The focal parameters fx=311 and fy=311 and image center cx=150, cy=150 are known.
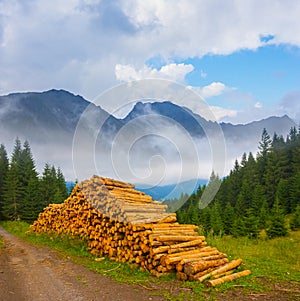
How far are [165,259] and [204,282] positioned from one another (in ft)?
4.72

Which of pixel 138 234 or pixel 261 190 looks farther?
pixel 261 190

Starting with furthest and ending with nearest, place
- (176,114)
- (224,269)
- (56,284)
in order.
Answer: (176,114) < (224,269) < (56,284)

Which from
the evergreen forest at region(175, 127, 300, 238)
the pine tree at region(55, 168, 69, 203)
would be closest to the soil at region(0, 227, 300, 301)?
the evergreen forest at region(175, 127, 300, 238)

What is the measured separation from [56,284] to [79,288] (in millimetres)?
817

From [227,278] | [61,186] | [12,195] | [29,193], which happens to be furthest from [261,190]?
[227,278]

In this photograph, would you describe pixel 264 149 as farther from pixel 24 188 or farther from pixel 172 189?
pixel 172 189

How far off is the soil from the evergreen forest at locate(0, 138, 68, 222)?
1456 inches

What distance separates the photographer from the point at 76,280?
872 centimetres

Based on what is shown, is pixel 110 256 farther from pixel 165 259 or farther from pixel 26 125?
pixel 26 125

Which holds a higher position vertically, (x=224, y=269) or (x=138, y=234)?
(x=138, y=234)

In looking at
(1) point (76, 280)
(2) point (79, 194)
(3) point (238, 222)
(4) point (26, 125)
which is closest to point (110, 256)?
(1) point (76, 280)

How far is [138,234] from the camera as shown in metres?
10.2

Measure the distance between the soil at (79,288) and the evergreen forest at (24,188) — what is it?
121 ft

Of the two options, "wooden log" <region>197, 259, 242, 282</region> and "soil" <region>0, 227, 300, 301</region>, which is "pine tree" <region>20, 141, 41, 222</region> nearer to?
"soil" <region>0, 227, 300, 301</region>
